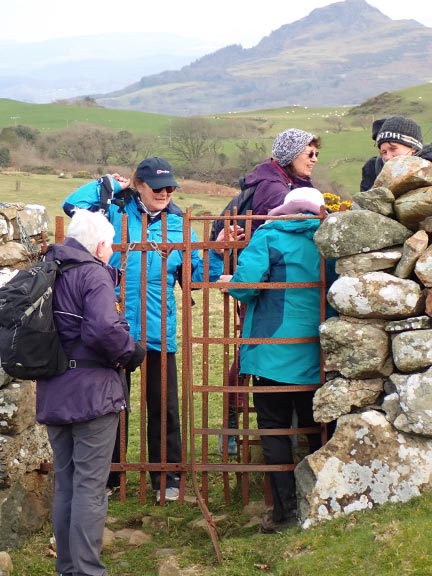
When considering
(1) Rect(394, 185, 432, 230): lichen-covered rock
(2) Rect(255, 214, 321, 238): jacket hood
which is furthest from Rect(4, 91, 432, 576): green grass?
(2) Rect(255, 214, 321, 238): jacket hood

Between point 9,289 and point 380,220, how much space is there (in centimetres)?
234

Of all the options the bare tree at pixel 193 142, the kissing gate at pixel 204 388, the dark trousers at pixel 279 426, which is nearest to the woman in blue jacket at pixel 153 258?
the kissing gate at pixel 204 388

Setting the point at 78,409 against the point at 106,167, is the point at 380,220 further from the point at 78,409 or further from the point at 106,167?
the point at 106,167

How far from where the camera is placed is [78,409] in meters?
4.86

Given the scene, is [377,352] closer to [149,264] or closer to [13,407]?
[149,264]

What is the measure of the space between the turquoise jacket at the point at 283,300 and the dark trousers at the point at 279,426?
157 millimetres

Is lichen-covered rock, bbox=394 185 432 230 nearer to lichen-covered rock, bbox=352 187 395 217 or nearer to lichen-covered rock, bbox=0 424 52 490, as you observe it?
lichen-covered rock, bbox=352 187 395 217

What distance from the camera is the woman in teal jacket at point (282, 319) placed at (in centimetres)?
580

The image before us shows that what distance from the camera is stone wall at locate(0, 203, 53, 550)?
582 centimetres

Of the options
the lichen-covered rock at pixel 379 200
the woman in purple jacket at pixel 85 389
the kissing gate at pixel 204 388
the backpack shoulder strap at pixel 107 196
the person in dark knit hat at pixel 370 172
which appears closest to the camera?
the woman in purple jacket at pixel 85 389

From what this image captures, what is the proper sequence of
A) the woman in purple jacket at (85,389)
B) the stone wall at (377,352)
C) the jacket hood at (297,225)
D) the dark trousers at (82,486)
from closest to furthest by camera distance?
the woman in purple jacket at (85,389) < the dark trousers at (82,486) < the stone wall at (377,352) < the jacket hood at (297,225)

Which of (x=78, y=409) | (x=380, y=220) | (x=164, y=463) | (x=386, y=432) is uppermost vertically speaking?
(x=380, y=220)

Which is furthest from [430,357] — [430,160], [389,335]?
[430,160]

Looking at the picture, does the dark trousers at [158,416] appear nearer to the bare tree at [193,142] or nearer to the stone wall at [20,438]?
the stone wall at [20,438]
